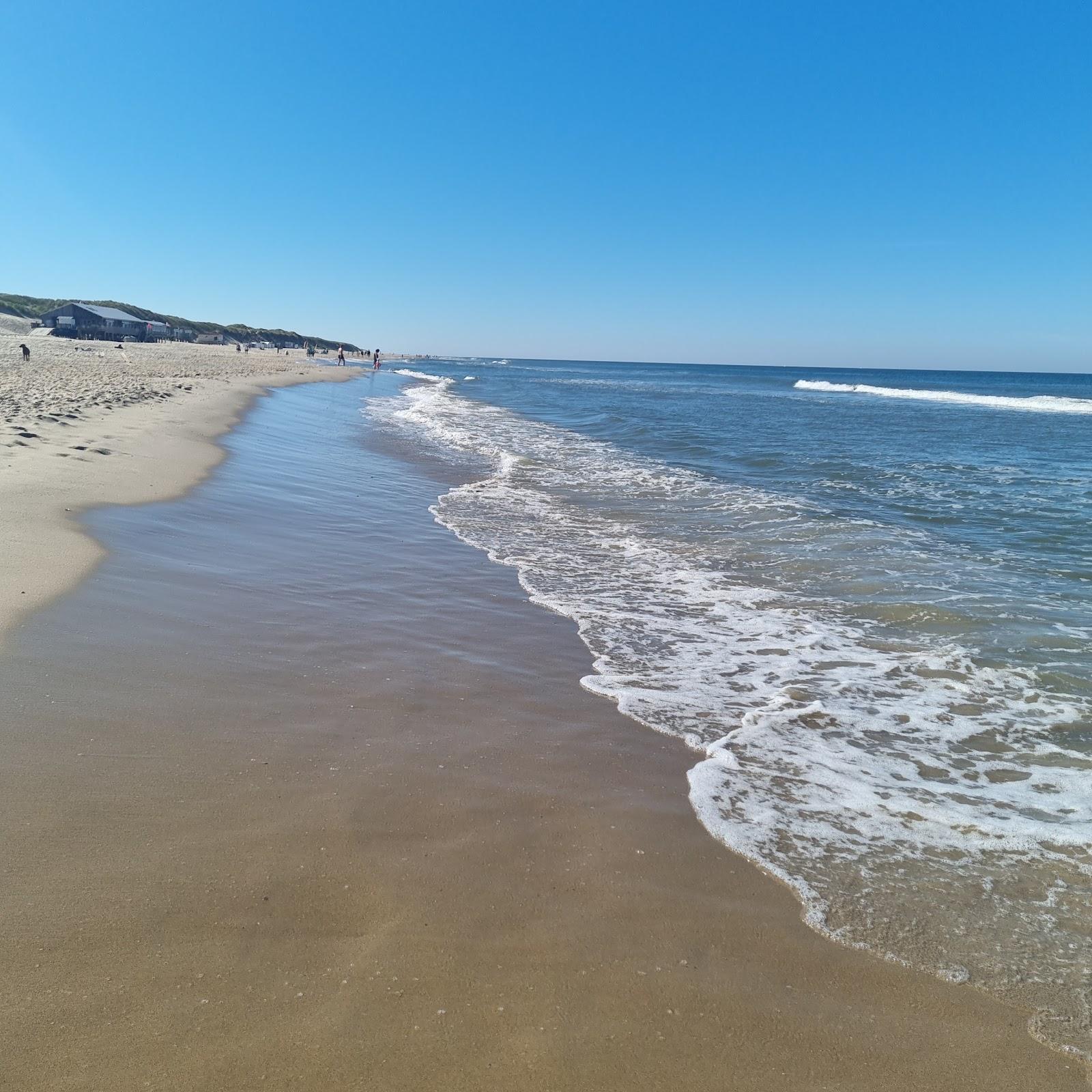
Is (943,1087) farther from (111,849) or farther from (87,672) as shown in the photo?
(87,672)

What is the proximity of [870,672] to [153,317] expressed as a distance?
13604 cm

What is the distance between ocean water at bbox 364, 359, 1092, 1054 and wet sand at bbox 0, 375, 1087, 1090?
0.34 meters

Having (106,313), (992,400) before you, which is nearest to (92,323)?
(106,313)

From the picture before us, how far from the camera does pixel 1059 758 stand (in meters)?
4.45

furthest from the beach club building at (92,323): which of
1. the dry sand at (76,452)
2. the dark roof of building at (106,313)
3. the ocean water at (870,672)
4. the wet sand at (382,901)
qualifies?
the wet sand at (382,901)

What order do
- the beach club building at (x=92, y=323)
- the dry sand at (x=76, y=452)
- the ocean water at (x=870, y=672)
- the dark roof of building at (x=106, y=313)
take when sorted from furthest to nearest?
the dark roof of building at (x=106, y=313), the beach club building at (x=92, y=323), the dry sand at (x=76, y=452), the ocean water at (x=870, y=672)

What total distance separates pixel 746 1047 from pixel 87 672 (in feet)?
13.7

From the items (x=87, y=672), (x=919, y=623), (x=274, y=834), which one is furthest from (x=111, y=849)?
(x=919, y=623)

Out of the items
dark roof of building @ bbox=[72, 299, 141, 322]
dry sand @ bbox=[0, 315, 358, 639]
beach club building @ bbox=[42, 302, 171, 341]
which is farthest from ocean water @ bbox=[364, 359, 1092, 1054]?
dark roof of building @ bbox=[72, 299, 141, 322]

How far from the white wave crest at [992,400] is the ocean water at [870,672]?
1656 inches

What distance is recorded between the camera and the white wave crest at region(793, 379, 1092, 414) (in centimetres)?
5038

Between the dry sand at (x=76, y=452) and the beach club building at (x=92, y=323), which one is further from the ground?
the beach club building at (x=92, y=323)

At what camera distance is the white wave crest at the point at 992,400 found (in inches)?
1983

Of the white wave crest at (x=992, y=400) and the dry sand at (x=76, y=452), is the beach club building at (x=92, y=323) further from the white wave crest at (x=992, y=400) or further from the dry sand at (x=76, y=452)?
the white wave crest at (x=992, y=400)
